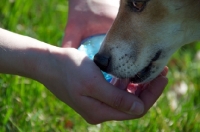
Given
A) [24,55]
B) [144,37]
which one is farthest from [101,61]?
[24,55]

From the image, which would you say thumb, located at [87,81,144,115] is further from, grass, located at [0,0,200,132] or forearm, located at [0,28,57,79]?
grass, located at [0,0,200,132]

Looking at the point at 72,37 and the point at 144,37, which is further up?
the point at 144,37

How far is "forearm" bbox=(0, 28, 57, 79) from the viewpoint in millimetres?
2299

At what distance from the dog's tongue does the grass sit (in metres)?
0.37

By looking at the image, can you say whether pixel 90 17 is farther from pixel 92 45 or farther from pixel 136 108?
pixel 136 108

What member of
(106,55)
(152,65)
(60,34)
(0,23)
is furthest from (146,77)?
(0,23)

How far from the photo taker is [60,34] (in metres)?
3.50

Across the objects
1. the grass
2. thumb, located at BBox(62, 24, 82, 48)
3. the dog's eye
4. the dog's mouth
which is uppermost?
the dog's eye

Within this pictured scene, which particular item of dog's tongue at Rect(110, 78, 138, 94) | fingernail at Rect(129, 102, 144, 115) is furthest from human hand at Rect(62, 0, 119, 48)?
fingernail at Rect(129, 102, 144, 115)

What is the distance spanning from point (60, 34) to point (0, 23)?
438 millimetres

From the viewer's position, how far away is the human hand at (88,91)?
2170 mm

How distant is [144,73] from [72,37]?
0.46 m

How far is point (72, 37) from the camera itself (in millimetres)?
2656

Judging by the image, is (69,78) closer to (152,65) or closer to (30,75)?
(30,75)
